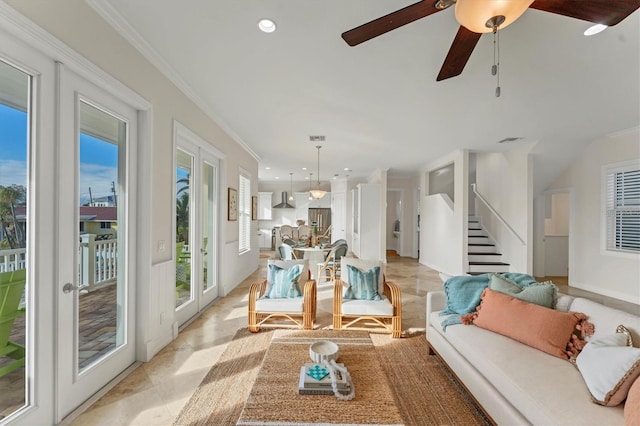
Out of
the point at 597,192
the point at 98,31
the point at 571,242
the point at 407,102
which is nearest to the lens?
the point at 98,31

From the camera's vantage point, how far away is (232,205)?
4859 millimetres

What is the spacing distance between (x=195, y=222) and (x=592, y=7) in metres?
3.96

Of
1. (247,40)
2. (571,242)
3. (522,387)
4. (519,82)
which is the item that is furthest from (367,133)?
(571,242)

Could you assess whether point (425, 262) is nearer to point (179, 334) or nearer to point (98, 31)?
point (179, 334)

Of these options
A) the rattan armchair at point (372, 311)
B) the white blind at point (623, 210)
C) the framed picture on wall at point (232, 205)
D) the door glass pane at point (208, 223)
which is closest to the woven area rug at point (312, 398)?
the rattan armchair at point (372, 311)

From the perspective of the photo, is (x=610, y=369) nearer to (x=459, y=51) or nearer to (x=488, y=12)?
(x=488, y=12)

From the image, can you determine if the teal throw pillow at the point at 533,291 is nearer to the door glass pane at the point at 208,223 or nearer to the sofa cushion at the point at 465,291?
the sofa cushion at the point at 465,291

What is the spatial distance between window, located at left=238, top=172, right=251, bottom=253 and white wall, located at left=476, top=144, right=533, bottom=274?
552cm

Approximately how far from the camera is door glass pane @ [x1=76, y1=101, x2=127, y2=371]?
204 cm

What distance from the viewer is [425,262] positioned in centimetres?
766

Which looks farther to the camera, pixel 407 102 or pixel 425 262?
pixel 425 262

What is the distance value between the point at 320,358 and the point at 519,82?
3.28 metres

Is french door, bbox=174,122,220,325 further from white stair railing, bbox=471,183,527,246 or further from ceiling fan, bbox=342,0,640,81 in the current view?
white stair railing, bbox=471,183,527,246

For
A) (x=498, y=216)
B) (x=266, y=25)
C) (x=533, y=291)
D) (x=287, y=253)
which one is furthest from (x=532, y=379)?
(x=498, y=216)
